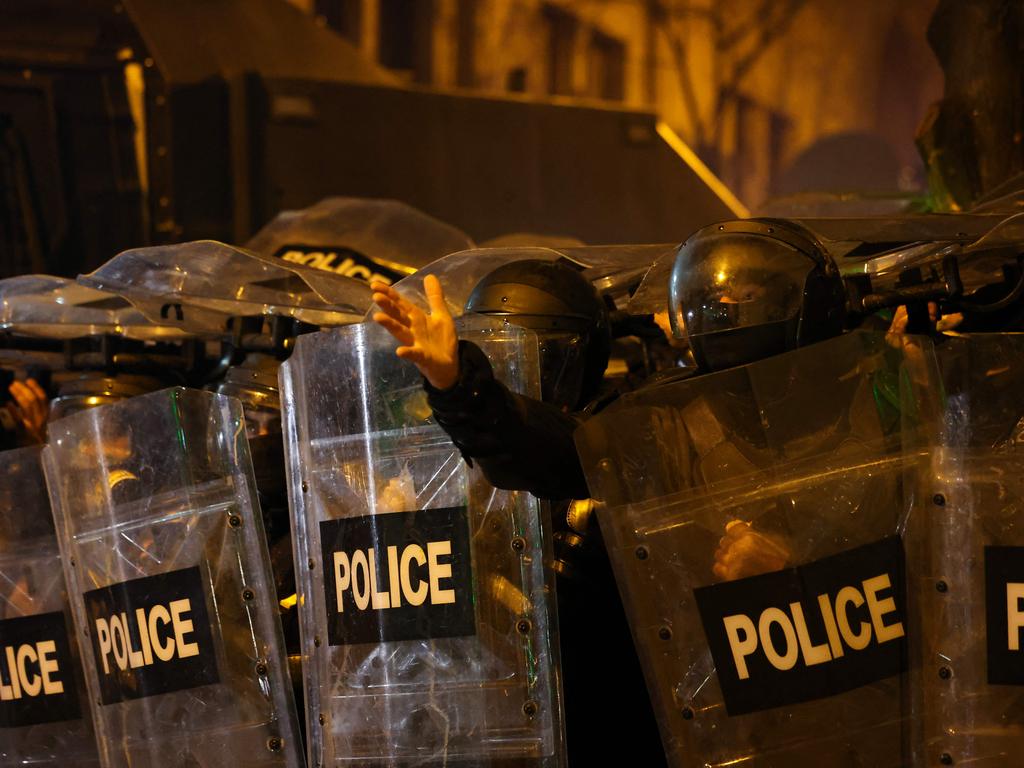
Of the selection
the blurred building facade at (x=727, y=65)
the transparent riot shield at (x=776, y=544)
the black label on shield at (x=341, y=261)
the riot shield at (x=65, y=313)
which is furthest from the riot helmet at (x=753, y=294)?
the blurred building facade at (x=727, y=65)

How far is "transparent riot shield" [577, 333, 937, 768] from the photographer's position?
2.02 metres

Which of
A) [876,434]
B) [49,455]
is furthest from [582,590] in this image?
[49,455]

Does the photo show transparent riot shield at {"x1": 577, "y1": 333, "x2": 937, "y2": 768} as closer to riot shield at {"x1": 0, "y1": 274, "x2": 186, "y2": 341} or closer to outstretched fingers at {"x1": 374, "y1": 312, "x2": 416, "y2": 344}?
outstretched fingers at {"x1": 374, "y1": 312, "x2": 416, "y2": 344}

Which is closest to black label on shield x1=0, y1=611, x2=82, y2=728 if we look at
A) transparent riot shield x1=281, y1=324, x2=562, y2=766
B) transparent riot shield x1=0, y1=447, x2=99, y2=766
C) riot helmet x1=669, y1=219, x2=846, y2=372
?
transparent riot shield x1=0, y1=447, x2=99, y2=766

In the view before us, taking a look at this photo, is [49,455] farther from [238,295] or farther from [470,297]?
[470,297]

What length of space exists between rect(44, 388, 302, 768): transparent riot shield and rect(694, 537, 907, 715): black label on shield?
915 mm

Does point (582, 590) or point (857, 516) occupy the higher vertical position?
point (857, 516)

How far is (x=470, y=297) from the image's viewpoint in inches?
120

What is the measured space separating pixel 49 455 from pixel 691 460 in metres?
1.47

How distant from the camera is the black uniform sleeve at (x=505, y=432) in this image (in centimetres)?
210

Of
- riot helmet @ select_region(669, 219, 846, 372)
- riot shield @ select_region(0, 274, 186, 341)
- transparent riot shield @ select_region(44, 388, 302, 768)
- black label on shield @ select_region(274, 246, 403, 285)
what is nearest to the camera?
riot helmet @ select_region(669, 219, 846, 372)

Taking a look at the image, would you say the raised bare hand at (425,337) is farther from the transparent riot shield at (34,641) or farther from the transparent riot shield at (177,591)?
the transparent riot shield at (34,641)

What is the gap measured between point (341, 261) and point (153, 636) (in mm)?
2506

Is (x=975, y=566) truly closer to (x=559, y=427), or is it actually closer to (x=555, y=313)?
(x=559, y=427)
